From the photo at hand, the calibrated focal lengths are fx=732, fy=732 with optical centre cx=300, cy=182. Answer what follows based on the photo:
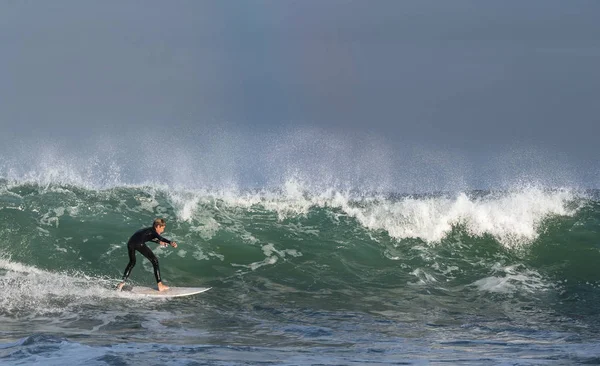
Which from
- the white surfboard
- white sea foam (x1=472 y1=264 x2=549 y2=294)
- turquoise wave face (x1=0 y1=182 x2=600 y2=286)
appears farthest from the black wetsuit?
white sea foam (x1=472 y1=264 x2=549 y2=294)

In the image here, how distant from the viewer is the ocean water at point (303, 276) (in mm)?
9102

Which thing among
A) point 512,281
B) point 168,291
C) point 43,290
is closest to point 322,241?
point 512,281

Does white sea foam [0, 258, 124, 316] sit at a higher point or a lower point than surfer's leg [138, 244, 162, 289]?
lower

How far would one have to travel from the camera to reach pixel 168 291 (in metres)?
12.8

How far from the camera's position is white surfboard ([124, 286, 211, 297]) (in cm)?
1248

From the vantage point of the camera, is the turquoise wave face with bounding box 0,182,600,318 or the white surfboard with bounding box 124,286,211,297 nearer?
the white surfboard with bounding box 124,286,211,297

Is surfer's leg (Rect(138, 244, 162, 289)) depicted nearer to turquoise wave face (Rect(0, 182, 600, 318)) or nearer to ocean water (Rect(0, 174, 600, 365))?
ocean water (Rect(0, 174, 600, 365))

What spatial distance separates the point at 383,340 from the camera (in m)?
9.85

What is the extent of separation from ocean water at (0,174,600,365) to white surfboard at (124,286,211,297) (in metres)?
0.24

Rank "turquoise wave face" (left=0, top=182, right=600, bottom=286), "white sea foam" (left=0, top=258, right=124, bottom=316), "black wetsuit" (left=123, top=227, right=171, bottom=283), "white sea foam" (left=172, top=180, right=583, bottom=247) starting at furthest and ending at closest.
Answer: "white sea foam" (left=172, top=180, right=583, bottom=247) < "turquoise wave face" (left=0, top=182, right=600, bottom=286) < "black wetsuit" (left=123, top=227, right=171, bottom=283) < "white sea foam" (left=0, top=258, right=124, bottom=316)

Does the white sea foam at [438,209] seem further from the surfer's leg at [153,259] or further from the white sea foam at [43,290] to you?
the white sea foam at [43,290]

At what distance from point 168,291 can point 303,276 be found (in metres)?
3.11

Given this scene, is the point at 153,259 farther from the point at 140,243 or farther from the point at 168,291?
the point at 168,291

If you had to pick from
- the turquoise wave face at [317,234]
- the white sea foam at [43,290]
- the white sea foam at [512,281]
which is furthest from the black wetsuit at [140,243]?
the white sea foam at [512,281]
